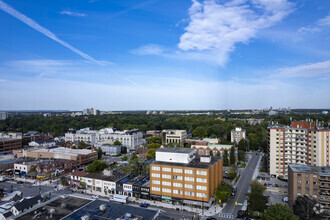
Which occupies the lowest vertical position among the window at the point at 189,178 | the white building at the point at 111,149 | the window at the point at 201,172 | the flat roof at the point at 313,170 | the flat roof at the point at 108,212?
the white building at the point at 111,149

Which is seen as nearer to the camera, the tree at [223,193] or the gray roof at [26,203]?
the gray roof at [26,203]

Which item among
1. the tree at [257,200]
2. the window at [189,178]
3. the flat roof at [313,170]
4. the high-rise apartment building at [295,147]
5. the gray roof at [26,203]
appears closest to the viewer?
the gray roof at [26,203]

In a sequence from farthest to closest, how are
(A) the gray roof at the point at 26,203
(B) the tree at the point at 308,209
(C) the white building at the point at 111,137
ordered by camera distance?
(C) the white building at the point at 111,137 → (A) the gray roof at the point at 26,203 → (B) the tree at the point at 308,209

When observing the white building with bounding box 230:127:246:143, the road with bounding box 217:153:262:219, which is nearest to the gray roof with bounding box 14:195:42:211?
the road with bounding box 217:153:262:219

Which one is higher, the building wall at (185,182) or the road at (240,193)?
the building wall at (185,182)

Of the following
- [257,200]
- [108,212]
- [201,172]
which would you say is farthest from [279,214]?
[108,212]

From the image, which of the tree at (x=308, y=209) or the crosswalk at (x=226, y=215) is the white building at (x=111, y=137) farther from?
the tree at (x=308, y=209)

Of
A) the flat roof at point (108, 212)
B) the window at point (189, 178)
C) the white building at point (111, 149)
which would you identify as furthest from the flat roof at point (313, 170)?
the white building at point (111, 149)

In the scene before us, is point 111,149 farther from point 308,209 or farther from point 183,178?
point 308,209
